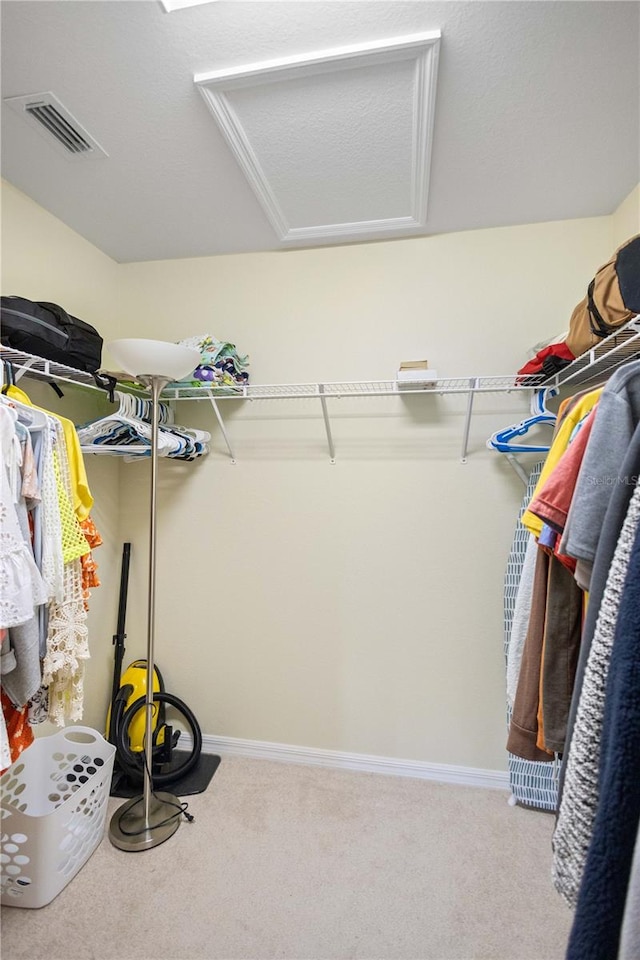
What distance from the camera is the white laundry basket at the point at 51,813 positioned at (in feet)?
4.33

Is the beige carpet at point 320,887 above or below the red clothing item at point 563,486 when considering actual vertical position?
below

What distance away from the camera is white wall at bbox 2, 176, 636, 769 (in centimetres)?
189

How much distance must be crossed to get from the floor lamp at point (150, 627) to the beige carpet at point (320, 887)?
5cm

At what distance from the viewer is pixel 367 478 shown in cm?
199

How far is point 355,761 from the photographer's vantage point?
78.2 inches

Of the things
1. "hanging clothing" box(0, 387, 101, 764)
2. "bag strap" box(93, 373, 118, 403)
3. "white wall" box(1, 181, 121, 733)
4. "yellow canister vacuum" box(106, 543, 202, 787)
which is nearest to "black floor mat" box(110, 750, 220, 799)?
"yellow canister vacuum" box(106, 543, 202, 787)

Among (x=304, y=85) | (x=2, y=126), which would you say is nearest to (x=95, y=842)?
(x=2, y=126)

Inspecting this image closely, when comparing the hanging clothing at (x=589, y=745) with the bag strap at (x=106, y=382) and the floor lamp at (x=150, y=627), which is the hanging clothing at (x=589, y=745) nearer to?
the floor lamp at (x=150, y=627)

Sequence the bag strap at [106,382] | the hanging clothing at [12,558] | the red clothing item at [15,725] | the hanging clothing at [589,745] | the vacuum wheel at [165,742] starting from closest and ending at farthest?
the hanging clothing at [589,745] → the hanging clothing at [12,558] → the red clothing item at [15,725] → the bag strap at [106,382] → the vacuum wheel at [165,742]

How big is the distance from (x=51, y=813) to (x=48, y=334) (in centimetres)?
156

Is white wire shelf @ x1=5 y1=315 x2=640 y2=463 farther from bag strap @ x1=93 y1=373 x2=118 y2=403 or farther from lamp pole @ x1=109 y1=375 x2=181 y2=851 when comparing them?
lamp pole @ x1=109 y1=375 x2=181 y2=851

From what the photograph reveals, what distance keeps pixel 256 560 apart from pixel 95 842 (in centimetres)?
120

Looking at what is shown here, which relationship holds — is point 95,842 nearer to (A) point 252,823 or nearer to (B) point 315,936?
(A) point 252,823

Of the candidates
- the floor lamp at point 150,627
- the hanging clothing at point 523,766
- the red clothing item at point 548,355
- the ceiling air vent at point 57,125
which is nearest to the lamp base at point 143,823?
the floor lamp at point 150,627
